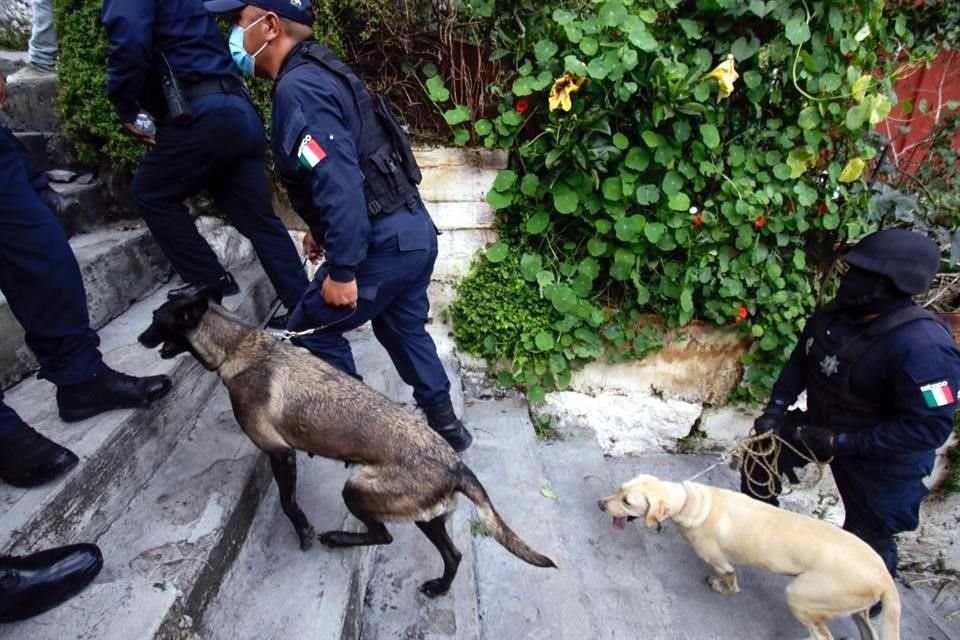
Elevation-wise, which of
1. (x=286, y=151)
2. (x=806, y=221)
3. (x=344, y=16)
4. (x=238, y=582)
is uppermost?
(x=344, y=16)

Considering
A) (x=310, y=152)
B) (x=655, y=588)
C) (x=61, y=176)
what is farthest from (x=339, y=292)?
(x=61, y=176)

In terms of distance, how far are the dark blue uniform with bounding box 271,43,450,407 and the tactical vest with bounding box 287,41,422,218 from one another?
0.12 ft

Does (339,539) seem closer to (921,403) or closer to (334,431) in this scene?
(334,431)

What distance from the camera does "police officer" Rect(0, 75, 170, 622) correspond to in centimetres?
160

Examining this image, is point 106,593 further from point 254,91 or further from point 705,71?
point 705,71

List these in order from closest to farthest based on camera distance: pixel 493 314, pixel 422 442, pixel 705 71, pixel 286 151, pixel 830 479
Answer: pixel 422 442
pixel 286 151
pixel 705 71
pixel 493 314
pixel 830 479

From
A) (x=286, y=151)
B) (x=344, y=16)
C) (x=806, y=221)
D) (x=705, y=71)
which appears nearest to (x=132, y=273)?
(x=286, y=151)

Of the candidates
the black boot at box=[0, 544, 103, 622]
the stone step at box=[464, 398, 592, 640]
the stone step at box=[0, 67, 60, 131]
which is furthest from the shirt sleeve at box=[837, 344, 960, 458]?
the stone step at box=[0, 67, 60, 131]

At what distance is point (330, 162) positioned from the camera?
1995 mm

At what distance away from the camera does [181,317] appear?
2.01m

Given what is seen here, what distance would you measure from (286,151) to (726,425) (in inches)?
Result: 153

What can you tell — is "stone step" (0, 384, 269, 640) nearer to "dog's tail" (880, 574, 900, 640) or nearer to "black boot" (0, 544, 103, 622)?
"black boot" (0, 544, 103, 622)

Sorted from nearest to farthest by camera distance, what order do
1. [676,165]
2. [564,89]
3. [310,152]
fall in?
1. [310,152]
2. [564,89]
3. [676,165]

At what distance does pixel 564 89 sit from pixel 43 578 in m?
3.35
